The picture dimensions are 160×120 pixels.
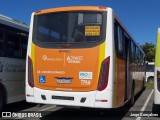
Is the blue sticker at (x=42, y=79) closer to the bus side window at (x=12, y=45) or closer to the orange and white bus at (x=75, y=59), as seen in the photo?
the orange and white bus at (x=75, y=59)

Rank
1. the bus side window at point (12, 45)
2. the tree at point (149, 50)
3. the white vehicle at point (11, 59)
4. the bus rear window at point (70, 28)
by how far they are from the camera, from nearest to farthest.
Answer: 1. the bus rear window at point (70, 28)
2. the white vehicle at point (11, 59)
3. the bus side window at point (12, 45)
4. the tree at point (149, 50)

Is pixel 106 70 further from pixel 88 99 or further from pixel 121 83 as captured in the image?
pixel 121 83

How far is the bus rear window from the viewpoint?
956 cm

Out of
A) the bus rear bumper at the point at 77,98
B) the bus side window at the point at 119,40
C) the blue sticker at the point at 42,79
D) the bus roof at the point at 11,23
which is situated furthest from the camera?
the bus roof at the point at 11,23

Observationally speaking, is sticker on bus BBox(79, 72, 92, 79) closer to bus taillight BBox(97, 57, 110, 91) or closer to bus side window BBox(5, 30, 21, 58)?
bus taillight BBox(97, 57, 110, 91)

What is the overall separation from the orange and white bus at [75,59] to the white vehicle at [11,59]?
4.66 ft

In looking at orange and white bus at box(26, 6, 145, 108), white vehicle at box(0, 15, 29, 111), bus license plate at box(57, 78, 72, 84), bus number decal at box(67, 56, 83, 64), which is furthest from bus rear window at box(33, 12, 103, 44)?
white vehicle at box(0, 15, 29, 111)

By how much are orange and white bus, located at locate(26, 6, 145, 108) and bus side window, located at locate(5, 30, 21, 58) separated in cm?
154

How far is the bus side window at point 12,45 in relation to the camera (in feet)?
37.4

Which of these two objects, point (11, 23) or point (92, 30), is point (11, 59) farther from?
point (92, 30)

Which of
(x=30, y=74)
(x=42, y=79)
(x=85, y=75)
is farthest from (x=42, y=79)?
(x=85, y=75)

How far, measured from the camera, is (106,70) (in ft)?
30.2

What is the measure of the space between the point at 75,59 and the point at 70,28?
0.91m

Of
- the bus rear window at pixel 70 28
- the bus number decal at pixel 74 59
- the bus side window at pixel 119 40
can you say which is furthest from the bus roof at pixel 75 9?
the bus number decal at pixel 74 59
